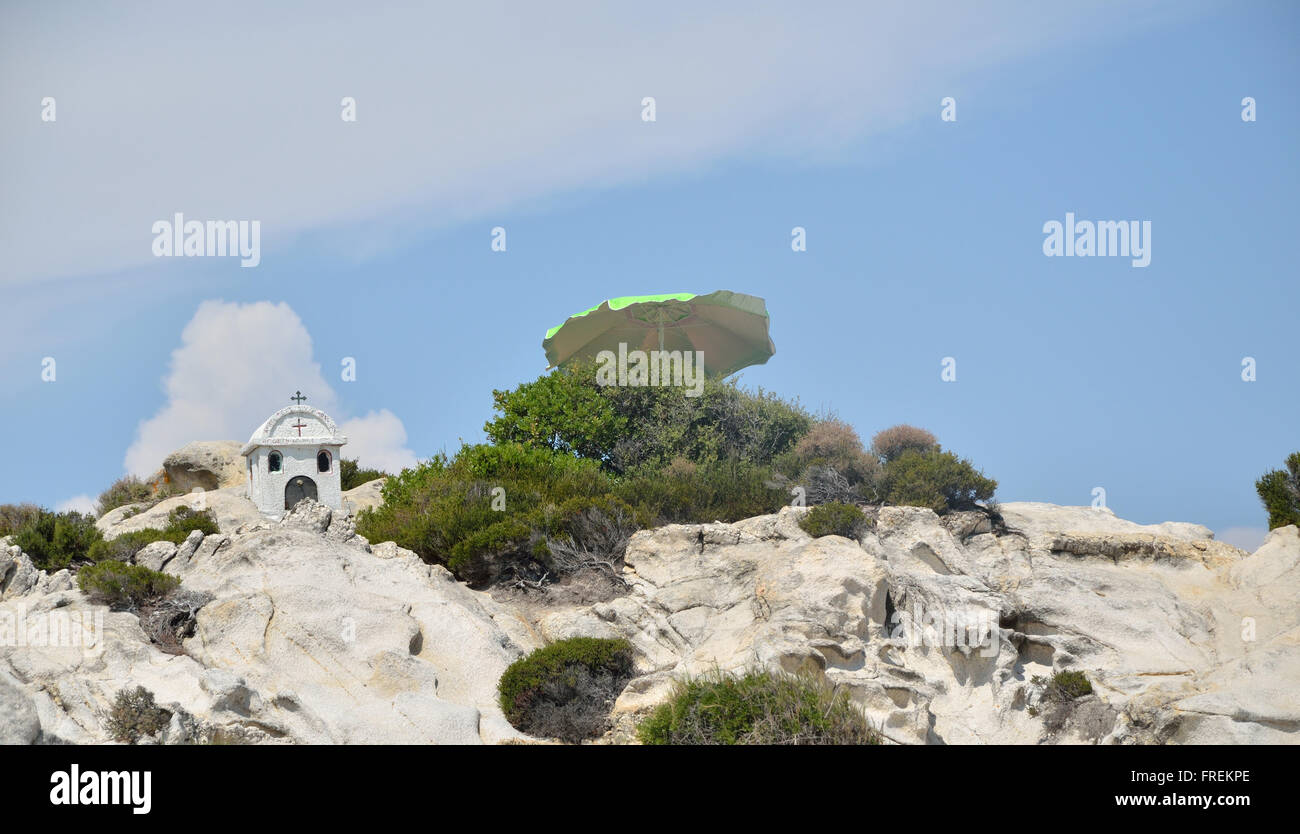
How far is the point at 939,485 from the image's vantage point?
59.2ft

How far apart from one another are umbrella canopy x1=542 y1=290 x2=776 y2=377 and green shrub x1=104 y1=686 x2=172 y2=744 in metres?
15.2

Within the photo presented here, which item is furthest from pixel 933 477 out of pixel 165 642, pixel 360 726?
pixel 165 642

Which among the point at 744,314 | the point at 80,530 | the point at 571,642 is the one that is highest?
the point at 744,314

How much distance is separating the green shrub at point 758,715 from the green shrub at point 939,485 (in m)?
7.41

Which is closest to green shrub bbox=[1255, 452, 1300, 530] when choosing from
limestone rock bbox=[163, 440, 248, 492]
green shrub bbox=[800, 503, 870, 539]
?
green shrub bbox=[800, 503, 870, 539]

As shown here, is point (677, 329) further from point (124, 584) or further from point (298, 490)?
point (124, 584)

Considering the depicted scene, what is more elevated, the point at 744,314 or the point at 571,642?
the point at 744,314

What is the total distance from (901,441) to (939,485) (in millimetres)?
2930

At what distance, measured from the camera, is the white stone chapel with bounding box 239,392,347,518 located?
24.0 metres

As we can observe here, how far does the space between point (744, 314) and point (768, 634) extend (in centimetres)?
1348

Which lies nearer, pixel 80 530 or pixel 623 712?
pixel 623 712

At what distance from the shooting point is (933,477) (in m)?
18.1
